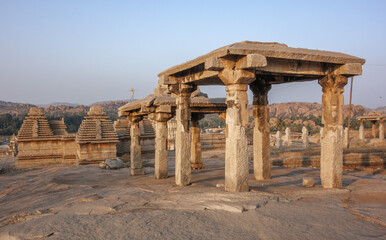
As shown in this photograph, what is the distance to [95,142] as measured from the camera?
58.7ft

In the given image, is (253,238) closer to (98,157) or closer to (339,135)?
(339,135)

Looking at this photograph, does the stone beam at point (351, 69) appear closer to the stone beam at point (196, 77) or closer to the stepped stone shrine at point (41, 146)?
the stone beam at point (196, 77)

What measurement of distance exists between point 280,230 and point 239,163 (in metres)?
2.10

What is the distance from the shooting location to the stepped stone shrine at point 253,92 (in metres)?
6.13

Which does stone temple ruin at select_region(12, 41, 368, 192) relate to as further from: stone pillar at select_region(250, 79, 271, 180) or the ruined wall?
the ruined wall

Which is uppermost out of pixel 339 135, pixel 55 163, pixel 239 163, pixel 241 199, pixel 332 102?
pixel 332 102

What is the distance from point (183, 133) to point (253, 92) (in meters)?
2.69

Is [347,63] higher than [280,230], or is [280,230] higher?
[347,63]

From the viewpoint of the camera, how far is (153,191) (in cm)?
750

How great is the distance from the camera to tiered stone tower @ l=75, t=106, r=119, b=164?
17750 mm

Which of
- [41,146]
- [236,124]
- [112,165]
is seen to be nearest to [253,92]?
[236,124]

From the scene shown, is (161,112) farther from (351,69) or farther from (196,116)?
(351,69)

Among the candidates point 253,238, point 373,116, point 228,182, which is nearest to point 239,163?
point 228,182

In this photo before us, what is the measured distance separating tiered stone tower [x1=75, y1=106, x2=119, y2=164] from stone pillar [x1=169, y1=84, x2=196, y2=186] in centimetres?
1100
